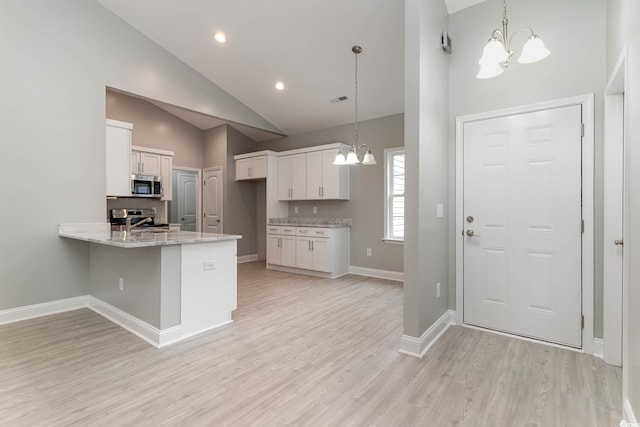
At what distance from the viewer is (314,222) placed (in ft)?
19.8

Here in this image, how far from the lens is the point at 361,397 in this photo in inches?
75.3

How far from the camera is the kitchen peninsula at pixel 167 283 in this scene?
2.62 m

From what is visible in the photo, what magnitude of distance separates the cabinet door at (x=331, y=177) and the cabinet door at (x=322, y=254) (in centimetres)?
86

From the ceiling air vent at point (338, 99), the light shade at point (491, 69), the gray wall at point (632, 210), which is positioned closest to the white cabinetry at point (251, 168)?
the ceiling air vent at point (338, 99)

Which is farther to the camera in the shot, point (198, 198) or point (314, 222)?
point (198, 198)

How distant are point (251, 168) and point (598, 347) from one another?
19.1 ft

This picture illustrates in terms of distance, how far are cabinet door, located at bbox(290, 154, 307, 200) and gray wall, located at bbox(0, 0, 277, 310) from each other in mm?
2818

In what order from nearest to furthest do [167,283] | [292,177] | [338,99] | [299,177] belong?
[167,283] < [338,99] < [299,177] < [292,177]

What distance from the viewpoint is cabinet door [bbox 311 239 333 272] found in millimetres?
5203

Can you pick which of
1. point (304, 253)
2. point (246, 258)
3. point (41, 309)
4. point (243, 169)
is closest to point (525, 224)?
point (304, 253)

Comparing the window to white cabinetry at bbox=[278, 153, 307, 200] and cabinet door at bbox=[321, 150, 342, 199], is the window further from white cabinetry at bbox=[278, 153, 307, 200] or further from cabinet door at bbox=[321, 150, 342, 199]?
white cabinetry at bbox=[278, 153, 307, 200]

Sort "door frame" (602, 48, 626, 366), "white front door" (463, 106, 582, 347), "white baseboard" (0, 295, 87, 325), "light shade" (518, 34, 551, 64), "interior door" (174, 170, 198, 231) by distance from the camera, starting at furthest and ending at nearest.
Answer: "interior door" (174, 170, 198, 231)
"white baseboard" (0, 295, 87, 325)
"white front door" (463, 106, 582, 347)
"door frame" (602, 48, 626, 366)
"light shade" (518, 34, 551, 64)

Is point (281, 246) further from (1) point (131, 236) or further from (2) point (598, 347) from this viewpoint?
(2) point (598, 347)

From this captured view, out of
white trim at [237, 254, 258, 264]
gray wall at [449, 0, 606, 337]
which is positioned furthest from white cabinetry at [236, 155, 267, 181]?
gray wall at [449, 0, 606, 337]
